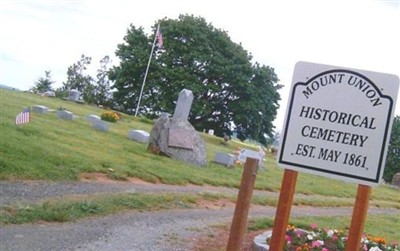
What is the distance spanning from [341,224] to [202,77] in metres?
33.8

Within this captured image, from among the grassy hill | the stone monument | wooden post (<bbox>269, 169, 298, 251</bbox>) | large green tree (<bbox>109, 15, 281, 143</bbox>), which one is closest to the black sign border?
wooden post (<bbox>269, 169, 298, 251</bbox>)

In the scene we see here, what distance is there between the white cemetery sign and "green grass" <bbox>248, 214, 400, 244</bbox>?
5.96m

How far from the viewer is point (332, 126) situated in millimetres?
2867

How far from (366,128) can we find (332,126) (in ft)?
0.56

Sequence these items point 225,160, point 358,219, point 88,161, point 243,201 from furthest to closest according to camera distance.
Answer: point 225,160 → point 88,161 → point 243,201 → point 358,219

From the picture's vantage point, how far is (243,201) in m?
3.49

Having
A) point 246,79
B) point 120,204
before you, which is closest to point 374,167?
point 120,204

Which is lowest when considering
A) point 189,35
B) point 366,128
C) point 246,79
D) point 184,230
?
point 184,230

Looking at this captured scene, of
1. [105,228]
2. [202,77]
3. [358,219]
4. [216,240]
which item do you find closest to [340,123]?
[358,219]

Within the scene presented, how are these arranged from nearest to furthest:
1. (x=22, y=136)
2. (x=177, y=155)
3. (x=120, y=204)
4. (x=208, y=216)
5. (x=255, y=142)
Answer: (x=120, y=204) → (x=208, y=216) → (x=22, y=136) → (x=177, y=155) → (x=255, y=142)

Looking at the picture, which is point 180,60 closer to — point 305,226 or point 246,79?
point 246,79

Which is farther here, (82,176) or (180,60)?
(180,60)

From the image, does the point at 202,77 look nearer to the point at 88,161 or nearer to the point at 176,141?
the point at 176,141

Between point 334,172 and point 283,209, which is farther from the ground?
point 334,172
